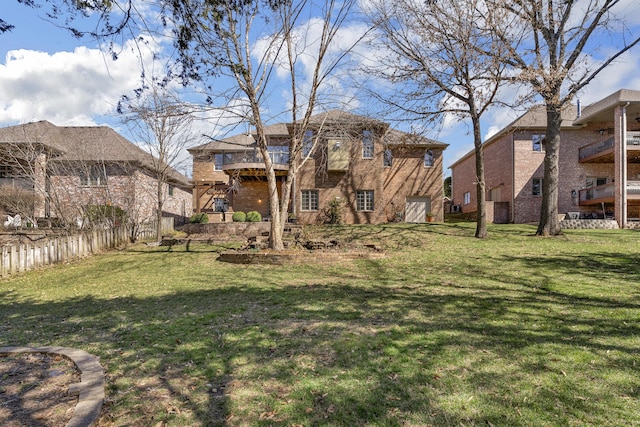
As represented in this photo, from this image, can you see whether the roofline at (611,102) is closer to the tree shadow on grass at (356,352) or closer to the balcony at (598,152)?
the balcony at (598,152)

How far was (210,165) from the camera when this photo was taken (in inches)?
1081

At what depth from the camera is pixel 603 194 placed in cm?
2186

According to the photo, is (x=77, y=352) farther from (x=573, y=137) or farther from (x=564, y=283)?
(x=573, y=137)

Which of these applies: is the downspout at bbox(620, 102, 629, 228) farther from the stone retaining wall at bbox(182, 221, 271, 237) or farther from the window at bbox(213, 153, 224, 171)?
the window at bbox(213, 153, 224, 171)

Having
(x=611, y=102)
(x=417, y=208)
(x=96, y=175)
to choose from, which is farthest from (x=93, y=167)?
(x=611, y=102)

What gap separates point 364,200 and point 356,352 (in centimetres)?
2006

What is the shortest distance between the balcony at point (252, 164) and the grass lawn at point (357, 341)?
12.9 m

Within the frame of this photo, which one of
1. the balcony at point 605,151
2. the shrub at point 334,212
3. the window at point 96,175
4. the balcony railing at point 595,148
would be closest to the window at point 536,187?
the balcony at point 605,151

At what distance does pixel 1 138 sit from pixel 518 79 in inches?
1174

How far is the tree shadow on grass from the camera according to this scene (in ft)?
10.0

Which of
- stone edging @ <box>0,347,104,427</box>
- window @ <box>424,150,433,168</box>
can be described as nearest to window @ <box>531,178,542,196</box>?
window @ <box>424,150,433,168</box>

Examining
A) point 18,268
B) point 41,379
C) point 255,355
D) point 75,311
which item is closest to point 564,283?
point 255,355

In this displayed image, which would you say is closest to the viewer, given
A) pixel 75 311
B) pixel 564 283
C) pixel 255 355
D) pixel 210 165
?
pixel 255 355

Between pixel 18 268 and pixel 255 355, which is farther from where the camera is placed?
pixel 18 268
